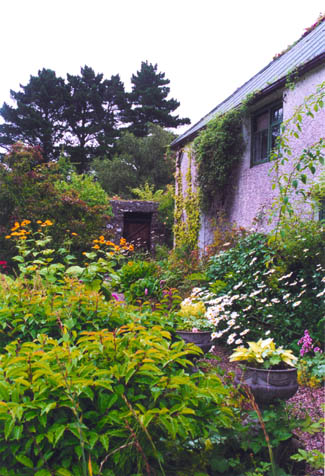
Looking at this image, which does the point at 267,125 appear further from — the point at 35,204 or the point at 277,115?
the point at 35,204

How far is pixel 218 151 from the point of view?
836cm

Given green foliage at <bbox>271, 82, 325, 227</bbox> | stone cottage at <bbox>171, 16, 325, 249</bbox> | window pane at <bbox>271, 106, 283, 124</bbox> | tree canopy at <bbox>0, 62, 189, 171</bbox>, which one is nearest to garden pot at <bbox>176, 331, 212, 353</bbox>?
green foliage at <bbox>271, 82, 325, 227</bbox>

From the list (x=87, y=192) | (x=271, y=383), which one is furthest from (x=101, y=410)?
(x=87, y=192)

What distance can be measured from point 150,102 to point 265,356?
78.4 ft

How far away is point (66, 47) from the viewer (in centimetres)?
382

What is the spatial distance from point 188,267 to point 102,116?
1843 centimetres

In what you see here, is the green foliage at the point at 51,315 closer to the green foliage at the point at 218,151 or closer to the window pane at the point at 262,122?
the window pane at the point at 262,122

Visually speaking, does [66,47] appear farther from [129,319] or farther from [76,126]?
[76,126]

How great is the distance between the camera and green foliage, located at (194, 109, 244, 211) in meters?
8.20

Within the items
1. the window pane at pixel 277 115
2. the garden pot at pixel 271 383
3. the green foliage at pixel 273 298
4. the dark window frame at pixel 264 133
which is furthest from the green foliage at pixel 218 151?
the garden pot at pixel 271 383

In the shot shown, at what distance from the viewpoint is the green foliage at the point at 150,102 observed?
23.8 m

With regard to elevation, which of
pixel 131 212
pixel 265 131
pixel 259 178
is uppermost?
pixel 265 131

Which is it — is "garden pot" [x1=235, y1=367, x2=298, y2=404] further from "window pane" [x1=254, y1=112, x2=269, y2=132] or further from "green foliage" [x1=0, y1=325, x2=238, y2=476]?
"window pane" [x1=254, y1=112, x2=269, y2=132]

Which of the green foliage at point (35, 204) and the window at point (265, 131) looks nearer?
the window at point (265, 131)
